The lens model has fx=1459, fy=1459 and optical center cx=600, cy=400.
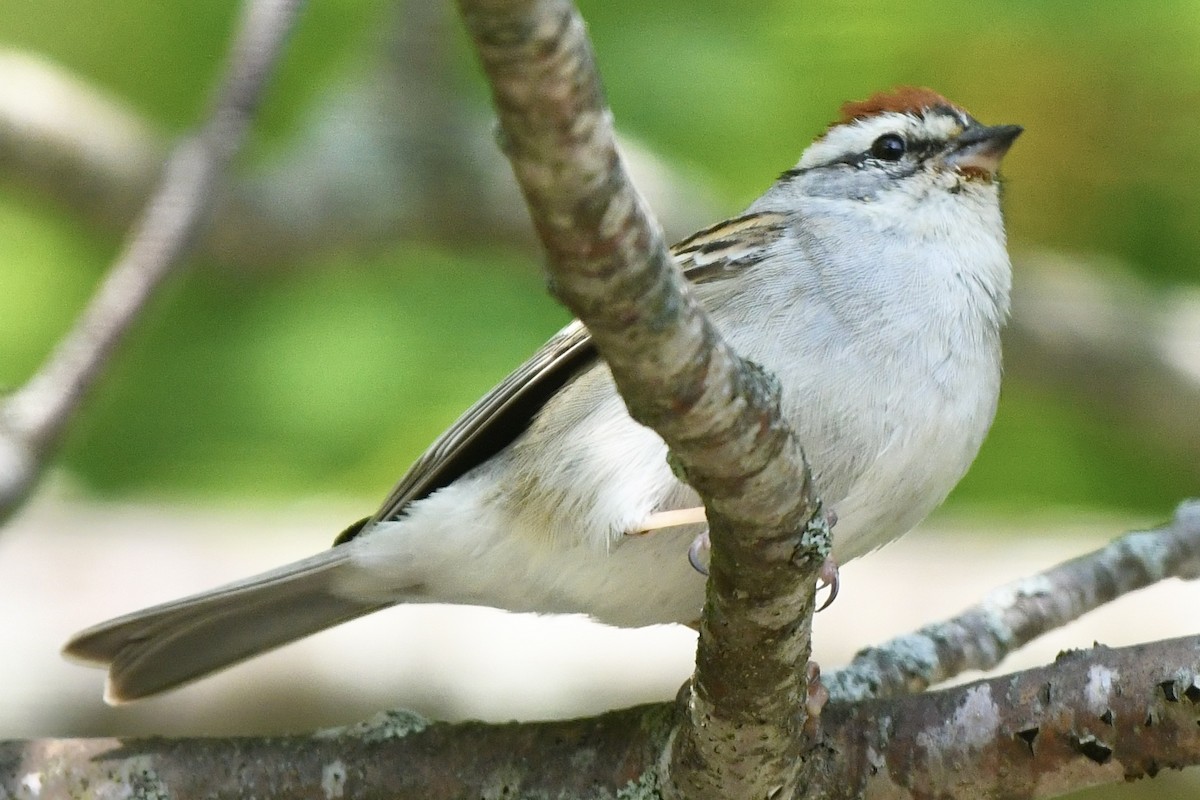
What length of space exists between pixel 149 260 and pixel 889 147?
1850 mm

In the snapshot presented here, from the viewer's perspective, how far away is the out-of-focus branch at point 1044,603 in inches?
122

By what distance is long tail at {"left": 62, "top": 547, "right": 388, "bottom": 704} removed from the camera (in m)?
3.08

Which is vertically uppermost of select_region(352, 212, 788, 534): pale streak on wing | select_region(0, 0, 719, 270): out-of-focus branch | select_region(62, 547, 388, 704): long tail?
select_region(0, 0, 719, 270): out-of-focus branch

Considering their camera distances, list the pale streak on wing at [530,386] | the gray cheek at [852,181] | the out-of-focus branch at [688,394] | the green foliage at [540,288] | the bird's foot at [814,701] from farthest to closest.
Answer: the green foliage at [540,288] < the gray cheek at [852,181] < the pale streak on wing at [530,386] < the bird's foot at [814,701] < the out-of-focus branch at [688,394]

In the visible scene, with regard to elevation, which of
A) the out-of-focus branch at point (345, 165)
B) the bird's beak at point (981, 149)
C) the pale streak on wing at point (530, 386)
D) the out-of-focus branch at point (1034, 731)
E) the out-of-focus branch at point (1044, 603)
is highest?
the out-of-focus branch at point (345, 165)

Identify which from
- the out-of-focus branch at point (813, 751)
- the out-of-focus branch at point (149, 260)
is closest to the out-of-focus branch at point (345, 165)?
the out-of-focus branch at point (813, 751)

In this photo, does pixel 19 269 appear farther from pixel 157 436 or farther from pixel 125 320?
pixel 125 320

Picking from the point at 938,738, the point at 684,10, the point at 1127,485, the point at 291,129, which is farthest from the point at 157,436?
the point at 1127,485

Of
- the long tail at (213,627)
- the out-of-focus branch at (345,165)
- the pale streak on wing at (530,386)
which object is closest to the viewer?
the pale streak on wing at (530,386)

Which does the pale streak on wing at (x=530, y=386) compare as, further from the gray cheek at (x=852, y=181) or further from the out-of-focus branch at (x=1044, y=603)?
the out-of-focus branch at (x=1044, y=603)

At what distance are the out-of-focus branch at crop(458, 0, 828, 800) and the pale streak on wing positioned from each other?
768 millimetres

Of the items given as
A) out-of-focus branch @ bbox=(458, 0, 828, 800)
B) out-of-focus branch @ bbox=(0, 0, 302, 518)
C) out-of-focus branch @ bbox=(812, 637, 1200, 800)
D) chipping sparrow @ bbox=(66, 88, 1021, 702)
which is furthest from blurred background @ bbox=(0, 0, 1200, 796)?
out-of-focus branch @ bbox=(0, 0, 302, 518)

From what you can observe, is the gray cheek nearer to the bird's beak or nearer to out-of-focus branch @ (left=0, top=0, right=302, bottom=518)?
the bird's beak

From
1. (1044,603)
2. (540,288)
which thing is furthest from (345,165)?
(1044,603)
